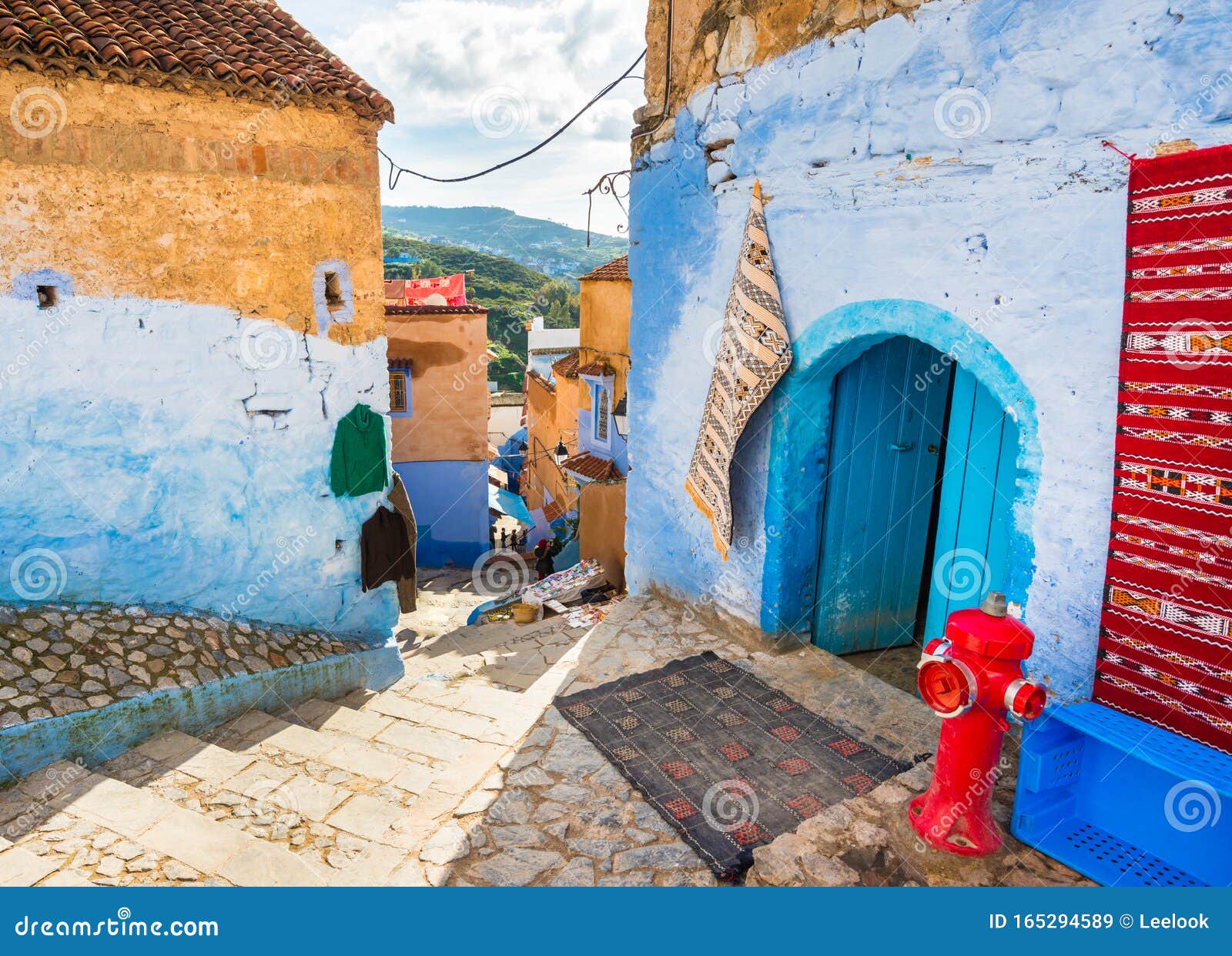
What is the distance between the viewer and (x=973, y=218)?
4.06m

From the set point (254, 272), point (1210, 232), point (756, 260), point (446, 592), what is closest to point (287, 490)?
point (254, 272)

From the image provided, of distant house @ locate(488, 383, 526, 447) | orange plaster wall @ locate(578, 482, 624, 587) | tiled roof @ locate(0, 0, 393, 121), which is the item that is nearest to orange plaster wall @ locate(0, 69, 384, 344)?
tiled roof @ locate(0, 0, 393, 121)

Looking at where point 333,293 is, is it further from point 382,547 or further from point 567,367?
point 567,367

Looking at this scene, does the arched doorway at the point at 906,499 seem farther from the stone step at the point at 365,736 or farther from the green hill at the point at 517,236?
the green hill at the point at 517,236

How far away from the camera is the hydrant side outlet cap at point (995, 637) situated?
3.27 m

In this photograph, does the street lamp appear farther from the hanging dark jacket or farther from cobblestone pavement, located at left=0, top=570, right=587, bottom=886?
cobblestone pavement, located at left=0, top=570, right=587, bottom=886

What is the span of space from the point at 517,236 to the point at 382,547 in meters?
87.0

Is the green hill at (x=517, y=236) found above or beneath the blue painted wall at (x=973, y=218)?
above

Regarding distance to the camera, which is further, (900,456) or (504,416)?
(504,416)

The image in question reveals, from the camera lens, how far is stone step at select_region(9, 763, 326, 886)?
4.04 m

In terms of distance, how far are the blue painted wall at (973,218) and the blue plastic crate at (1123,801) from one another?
0.44 m

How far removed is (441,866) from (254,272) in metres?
5.72

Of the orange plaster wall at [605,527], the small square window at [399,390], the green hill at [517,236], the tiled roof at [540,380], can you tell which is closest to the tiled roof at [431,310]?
the small square window at [399,390]

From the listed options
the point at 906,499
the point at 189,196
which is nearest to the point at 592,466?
the point at 189,196
